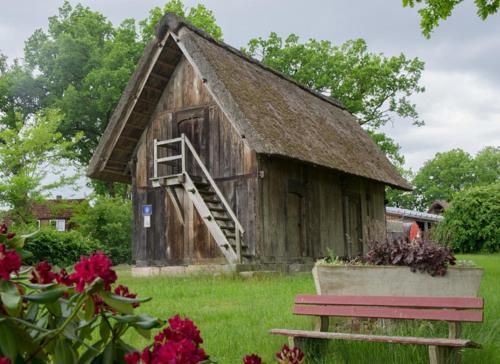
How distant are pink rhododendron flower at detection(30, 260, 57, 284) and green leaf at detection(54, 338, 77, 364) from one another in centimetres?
21

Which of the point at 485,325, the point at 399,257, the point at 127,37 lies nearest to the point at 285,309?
the point at 399,257

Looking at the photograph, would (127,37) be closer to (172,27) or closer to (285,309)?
(172,27)

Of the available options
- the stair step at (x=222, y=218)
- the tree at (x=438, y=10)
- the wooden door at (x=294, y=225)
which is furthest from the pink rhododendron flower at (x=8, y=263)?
the wooden door at (x=294, y=225)

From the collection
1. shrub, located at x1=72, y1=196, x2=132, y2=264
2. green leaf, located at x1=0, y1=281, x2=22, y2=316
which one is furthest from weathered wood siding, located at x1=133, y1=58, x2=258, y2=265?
green leaf, located at x1=0, y1=281, x2=22, y2=316

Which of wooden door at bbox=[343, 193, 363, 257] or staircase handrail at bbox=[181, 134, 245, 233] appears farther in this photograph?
wooden door at bbox=[343, 193, 363, 257]

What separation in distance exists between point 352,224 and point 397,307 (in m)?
14.3

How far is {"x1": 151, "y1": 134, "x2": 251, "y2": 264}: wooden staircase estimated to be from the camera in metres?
14.4

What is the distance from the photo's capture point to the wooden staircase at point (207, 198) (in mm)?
14383

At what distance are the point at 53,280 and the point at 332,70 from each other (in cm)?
3157

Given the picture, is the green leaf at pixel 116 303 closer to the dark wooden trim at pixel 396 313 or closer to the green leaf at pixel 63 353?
the green leaf at pixel 63 353

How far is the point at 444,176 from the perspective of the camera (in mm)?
74000

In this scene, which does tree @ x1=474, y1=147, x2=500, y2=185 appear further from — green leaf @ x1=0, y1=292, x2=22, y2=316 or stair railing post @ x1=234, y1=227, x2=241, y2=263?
green leaf @ x1=0, y1=292, x2=22, y2=316

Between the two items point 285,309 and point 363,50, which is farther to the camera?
point 363,50

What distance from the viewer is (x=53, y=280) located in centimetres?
205
